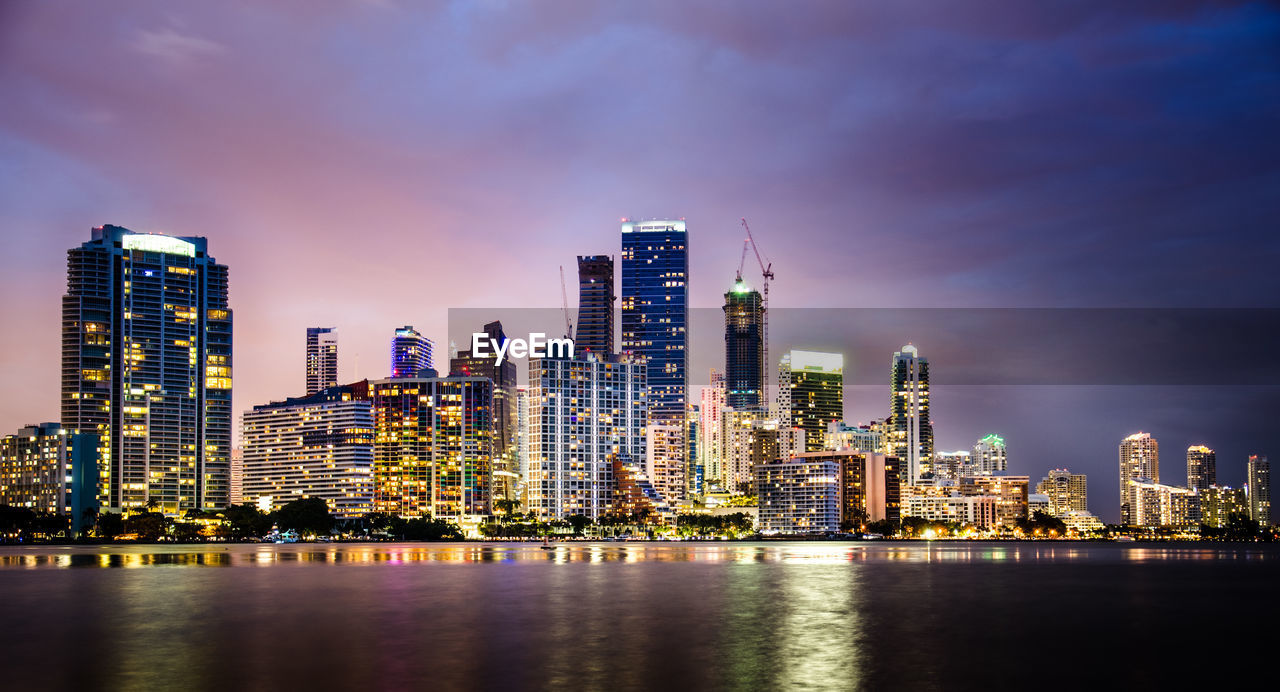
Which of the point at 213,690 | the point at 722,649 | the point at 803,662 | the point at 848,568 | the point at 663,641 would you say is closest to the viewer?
the point at 213,690

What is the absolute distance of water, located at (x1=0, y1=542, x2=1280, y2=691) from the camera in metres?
48.1

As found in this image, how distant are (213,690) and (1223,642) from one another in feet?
172

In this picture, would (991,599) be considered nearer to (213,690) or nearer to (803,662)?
(803,662)

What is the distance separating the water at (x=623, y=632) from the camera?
4809 cm

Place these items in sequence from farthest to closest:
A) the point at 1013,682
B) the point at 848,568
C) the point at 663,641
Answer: the point at 848,568
the point at 663,641
the point at 1013,682

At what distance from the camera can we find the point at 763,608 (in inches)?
3118

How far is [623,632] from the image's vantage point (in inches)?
2530

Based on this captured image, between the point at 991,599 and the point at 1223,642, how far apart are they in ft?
95.2

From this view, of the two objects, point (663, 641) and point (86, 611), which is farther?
point (86, 611)

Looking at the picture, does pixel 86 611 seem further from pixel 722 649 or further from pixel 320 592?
pixel 722 649

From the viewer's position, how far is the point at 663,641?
6000 cm

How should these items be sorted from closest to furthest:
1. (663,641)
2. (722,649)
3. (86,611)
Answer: (722,649), (663,641), (86,611)

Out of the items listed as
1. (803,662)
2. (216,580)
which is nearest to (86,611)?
(216,580)

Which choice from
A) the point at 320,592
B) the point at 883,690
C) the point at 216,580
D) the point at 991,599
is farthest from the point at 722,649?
the point at 216,580
